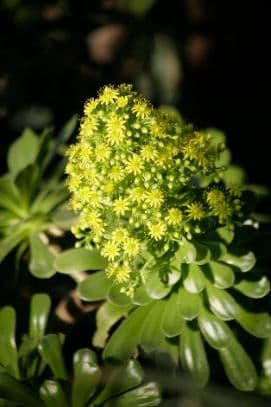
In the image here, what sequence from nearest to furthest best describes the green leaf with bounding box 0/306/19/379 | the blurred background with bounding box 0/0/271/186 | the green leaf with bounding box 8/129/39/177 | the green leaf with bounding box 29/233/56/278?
1. the green leaf with bounding box 0/306/19/379
2. the green leaf with bounding box 29/233/56/278
3. the green leaf with bounding box 8/129/39/177
4. the blurred background with bounding box 0/0/271/186

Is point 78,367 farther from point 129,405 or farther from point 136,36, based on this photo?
point 136,36

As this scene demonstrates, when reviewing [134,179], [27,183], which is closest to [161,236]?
[134,179]

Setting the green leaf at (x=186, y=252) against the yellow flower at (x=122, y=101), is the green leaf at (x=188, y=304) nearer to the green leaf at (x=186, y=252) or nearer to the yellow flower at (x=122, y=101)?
the green leaf at (x=186, y=252)

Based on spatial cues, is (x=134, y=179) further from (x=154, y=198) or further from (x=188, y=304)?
(x=188, y=304)

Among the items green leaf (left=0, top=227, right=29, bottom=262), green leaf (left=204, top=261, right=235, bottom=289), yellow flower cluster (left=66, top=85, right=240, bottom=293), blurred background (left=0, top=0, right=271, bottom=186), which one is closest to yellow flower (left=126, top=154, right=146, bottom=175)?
yellow flower cluster (left=66, top=85, right=240, bottom=293)

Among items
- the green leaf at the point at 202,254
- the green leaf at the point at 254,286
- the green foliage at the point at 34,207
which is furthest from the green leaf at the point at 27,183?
the green leaf at the point at 254,286

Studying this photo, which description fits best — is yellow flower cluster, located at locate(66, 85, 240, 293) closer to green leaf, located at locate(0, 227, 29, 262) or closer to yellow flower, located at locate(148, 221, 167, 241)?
yellow flower, located at locate(148, 221, 167, 241)
